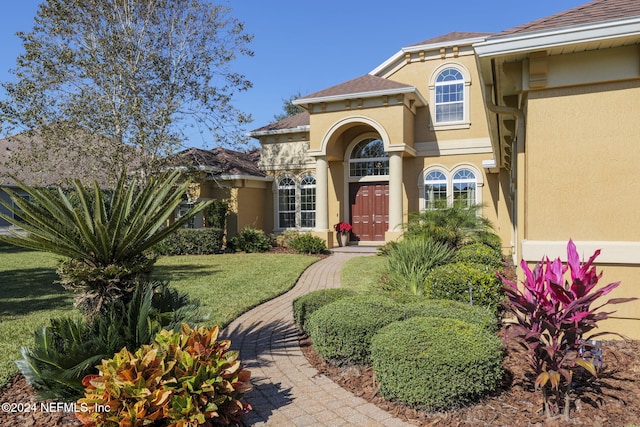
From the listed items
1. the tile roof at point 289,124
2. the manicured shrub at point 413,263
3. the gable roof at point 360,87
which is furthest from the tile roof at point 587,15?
the tile roof at point 289,124

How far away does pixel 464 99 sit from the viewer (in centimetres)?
1706

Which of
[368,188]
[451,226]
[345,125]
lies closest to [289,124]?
[345,125]

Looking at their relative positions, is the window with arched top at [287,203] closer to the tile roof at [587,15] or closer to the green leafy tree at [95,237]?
the tile roof at [587,15]

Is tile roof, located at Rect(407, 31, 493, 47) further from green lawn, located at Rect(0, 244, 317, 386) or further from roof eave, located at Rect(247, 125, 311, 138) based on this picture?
green lawn, located at Rect(0, 244, 317, 386)

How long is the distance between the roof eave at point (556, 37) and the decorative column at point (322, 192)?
11.9m

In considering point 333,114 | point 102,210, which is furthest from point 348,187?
point 102,210

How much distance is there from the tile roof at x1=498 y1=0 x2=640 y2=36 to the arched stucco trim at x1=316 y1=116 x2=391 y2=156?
10.4m

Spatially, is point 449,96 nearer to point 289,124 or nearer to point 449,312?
point 289,124

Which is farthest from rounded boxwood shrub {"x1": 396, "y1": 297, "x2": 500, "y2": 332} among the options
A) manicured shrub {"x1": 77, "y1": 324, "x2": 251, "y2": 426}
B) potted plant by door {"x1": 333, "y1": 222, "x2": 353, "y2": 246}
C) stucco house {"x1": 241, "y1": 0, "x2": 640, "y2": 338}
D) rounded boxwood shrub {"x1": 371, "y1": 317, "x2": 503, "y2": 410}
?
potted plant by door {"x1": 333, "y1": 222, "x2": 353, "y2": 246}

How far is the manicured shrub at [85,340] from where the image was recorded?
372 centimetres

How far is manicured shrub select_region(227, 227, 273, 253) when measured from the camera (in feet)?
58.5

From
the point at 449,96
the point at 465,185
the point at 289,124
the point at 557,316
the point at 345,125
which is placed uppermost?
the point at 449,96

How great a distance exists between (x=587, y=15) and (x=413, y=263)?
434 centimetres

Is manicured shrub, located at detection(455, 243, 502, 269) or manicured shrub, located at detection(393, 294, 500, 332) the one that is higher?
manicured shrub, located at detection(455, 243, 502, 269)
